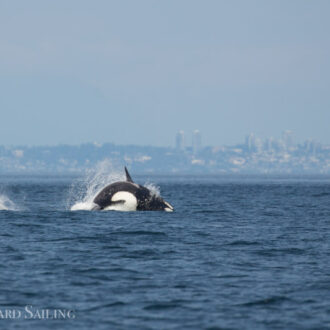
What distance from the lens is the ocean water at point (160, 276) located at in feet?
44.7

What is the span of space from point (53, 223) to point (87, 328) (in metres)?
17.0

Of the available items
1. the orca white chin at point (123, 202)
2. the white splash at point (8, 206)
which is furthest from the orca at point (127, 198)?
the white splash at point (8, 206)

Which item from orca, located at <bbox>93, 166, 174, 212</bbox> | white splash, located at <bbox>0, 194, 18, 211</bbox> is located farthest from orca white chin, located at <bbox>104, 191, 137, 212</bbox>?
white splash, located at <bbox>0, 194, 18, 211</bbox>

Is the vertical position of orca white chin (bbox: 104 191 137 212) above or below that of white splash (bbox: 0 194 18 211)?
above

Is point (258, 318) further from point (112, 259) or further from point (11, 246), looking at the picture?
point (11, 246)

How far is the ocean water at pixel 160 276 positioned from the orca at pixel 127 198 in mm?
2879

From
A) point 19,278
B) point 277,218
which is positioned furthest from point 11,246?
point 277,218

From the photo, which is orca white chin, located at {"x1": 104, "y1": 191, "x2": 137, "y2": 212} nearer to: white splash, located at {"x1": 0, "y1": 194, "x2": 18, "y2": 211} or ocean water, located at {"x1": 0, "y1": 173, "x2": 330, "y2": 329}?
ocean water, located at {"x1": 0, "y1": 173, "x2": 330, "y2": 329}

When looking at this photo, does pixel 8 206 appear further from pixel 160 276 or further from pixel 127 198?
pixel 160 276

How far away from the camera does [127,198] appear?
33.0 meters

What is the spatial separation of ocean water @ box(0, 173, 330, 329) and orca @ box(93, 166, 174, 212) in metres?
2.88

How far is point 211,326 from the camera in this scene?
42.8 ft

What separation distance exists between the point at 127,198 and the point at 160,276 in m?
15.7

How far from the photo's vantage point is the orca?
32250mm
